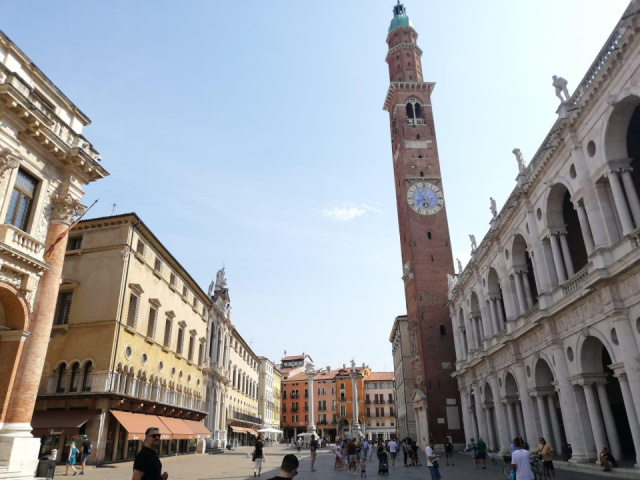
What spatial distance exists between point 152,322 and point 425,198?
Result: 30.2m

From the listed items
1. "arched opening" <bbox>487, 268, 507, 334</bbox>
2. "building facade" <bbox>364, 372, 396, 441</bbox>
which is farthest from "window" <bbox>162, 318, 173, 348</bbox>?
"building facade" <bbox>364, 372, 396, 441</bbox>

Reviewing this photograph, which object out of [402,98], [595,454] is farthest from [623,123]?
[402,98]

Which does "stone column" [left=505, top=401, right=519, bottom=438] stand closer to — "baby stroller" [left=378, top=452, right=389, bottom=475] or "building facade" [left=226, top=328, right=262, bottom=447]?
"baby stroller" [left=378, top=452, right=389, bottom=475]

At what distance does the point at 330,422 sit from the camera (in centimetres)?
9788

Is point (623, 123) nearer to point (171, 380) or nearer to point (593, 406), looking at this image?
point (593, 406)

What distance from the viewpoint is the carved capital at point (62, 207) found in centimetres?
1577

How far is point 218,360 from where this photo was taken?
46.9 metres

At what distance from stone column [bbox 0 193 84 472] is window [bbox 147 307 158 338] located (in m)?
14.6

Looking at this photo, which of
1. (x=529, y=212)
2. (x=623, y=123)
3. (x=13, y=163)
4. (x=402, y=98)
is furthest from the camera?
(x=402, y=98)

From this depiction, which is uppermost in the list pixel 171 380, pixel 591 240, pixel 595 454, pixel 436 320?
pixel 436 320

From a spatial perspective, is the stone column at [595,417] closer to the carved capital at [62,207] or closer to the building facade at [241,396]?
the carved capital at [62,207]

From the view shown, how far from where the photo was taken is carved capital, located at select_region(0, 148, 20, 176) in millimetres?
13375

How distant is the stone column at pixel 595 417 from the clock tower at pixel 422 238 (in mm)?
24048

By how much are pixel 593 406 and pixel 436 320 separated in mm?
26392
